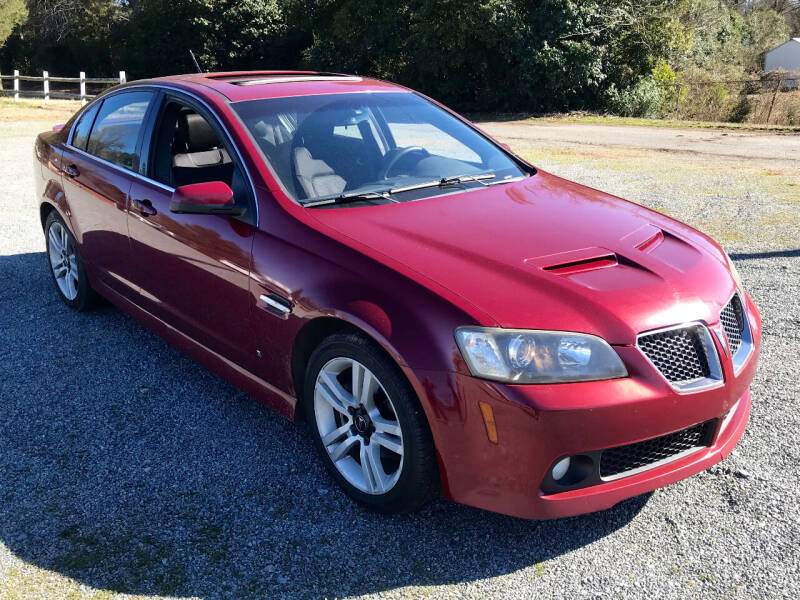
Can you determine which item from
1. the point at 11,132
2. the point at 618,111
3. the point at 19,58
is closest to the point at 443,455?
the point at 11,132

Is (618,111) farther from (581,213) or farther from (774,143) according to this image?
(581,213)

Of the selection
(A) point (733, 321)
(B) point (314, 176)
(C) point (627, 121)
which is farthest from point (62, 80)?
(A) point (733, 321)

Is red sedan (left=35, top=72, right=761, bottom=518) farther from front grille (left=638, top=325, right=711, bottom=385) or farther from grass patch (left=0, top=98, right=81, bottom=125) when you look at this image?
grass patch (left=0, top=98, right=81, bottom=125)

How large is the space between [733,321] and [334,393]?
5.52 feet

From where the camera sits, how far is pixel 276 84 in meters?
4.38

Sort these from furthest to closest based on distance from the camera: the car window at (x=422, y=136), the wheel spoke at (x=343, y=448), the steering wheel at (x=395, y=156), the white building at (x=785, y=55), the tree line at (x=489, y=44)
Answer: the white building at (x=785, y=55), the tree line at (x=489, y=44), the car window at (x=422, y=136), the steering wheel at (x=395, y=156), the wheel spoke at (x=343, y=448)

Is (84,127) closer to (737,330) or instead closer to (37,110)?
(737,330)

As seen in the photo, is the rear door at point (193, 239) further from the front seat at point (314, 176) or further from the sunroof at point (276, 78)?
the sunroof at point (276, 78)

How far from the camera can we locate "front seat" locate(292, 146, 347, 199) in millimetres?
3670

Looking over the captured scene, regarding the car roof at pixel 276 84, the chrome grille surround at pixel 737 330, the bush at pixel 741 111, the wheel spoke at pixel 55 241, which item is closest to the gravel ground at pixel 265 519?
the chrome grille surround at pixel 737 330

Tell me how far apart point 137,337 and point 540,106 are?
21.6 m

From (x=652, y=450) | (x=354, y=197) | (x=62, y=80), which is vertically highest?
(x=354, y=197)

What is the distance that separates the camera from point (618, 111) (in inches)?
950

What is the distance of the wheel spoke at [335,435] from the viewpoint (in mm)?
3277
